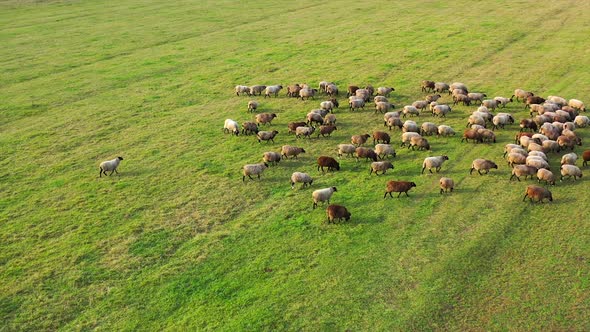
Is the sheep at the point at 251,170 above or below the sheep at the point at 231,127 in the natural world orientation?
above

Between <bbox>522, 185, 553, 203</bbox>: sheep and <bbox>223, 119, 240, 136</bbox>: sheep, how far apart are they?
484 inches

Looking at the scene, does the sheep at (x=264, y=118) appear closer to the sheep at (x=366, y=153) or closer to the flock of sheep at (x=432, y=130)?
the flock of sheep at (x=432, y=130)

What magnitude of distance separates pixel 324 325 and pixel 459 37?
36.0 meters

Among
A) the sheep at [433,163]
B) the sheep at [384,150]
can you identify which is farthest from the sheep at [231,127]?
the sheep at [433,163]

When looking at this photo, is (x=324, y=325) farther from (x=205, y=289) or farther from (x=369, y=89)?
(x=369, y=89)

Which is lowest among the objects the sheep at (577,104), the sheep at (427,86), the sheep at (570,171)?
the sheep at (427,86)

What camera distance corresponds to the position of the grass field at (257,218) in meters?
→ 13.2

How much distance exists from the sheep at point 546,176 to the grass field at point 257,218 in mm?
355

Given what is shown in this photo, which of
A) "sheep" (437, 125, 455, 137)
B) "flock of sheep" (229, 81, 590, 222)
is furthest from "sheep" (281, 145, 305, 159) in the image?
"sheep" (437, 125, 455, 137)

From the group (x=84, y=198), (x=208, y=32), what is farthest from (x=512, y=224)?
(x=208, y=32)

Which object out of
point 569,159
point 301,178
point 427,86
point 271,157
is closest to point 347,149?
point 271,157

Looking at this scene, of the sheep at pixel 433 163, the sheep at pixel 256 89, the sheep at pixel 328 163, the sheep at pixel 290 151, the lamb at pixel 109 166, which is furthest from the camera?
the sheep at pixel 256 89

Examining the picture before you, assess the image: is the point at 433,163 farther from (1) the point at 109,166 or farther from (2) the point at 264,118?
(1) the point at 109,166

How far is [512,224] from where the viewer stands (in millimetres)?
16484
